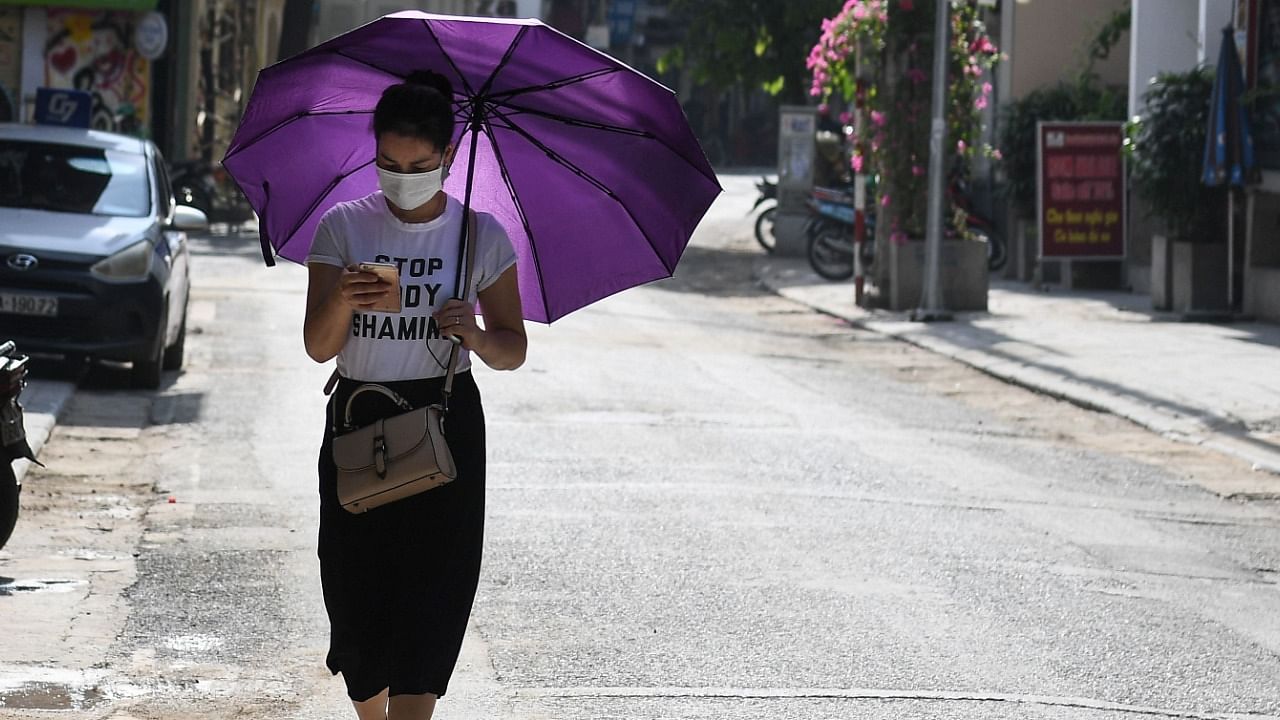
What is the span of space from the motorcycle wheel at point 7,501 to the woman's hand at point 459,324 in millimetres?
3411

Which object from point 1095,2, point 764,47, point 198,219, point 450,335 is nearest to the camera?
point 450,335

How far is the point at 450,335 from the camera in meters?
4.25

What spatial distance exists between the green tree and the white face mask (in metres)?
27.3

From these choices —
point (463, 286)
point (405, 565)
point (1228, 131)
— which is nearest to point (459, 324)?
point (463, 286)

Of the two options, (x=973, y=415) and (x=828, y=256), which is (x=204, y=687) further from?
(x=828, y=256)

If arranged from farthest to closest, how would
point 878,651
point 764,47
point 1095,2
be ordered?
point 764,47, point 1095,2, point 878,651

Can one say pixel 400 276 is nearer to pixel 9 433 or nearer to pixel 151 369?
pixel 9 433

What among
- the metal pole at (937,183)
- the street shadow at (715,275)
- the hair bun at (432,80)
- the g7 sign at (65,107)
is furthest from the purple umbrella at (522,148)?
the g7 sign at (65,107)

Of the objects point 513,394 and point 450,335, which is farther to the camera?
point 513,394

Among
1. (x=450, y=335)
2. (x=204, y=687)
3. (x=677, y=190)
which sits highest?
(x=677, y=190)

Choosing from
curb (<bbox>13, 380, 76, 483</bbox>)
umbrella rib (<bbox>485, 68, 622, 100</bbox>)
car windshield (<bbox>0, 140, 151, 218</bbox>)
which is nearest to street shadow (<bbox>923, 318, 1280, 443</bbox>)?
car windshield (<bbox>0, 140, 151, 218</bbox>)

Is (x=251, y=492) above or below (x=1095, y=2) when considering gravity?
below

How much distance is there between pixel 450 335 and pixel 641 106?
0.95 metres

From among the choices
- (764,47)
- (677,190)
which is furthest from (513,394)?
(764,47)
